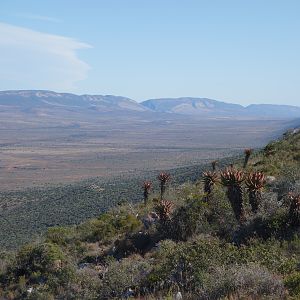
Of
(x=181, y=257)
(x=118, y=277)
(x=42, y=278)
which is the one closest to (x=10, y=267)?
(x=42, y=278)

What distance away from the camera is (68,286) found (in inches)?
441

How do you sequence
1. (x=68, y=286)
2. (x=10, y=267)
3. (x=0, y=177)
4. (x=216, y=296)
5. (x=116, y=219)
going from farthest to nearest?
(x=0, y=177) → (x=116, y=219) → (x=10, y=267) → (x=68, y=286) → (x=216, y=296)

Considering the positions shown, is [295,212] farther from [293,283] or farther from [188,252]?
[293,283]

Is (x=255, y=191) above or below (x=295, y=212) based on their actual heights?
above

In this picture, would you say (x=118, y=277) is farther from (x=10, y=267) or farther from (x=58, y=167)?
(x=58, y=167)

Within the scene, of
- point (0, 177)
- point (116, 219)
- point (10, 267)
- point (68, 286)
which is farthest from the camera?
point (0, 177)

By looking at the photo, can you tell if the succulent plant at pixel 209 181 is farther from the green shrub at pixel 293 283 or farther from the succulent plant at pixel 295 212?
the green shrub at pixel 293 283

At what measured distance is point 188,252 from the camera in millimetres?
9711

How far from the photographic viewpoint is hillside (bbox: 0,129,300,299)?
26.4ft

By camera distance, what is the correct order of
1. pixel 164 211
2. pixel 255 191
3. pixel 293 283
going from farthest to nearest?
1. pixel 164 211
2. pixel 255 191
3. pixel 293 283

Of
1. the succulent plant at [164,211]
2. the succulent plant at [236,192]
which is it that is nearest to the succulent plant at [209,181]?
the succulent plant at [164,211]

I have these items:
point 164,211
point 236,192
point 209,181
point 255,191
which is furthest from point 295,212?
point 209,181

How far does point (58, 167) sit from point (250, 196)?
9323 cm

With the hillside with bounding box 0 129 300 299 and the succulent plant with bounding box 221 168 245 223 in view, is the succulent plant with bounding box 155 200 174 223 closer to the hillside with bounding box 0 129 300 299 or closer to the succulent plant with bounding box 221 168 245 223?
the hillside with bounding box 0 129 300 299
